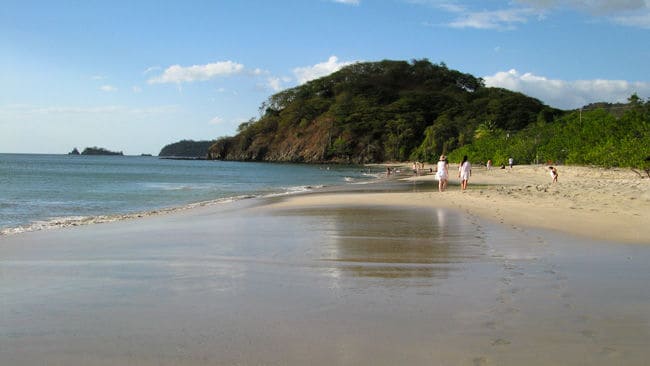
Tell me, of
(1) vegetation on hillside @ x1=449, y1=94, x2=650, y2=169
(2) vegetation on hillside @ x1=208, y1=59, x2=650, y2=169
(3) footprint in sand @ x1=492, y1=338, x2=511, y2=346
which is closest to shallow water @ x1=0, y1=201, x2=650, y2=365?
(3) footprint in sand @ x1=492, y1=338, x2=511, y2=346

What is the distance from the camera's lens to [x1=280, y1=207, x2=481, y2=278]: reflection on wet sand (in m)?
7.23

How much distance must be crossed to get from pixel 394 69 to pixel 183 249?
172773mm

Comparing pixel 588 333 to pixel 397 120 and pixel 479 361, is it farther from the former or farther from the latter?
pixel 397 120

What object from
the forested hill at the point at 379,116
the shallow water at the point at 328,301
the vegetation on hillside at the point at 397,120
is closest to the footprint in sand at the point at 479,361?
the shallow water at the point at 328,301

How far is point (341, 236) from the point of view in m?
10.5

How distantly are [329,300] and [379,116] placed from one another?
13823 cm

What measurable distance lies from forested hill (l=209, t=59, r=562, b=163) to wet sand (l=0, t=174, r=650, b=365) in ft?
325

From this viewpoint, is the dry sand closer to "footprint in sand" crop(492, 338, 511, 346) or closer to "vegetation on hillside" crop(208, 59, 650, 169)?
"footprint in sand" crop(492, 338, 511, 346)

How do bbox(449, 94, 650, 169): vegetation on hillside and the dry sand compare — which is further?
bbox(449, 94, 650, 169): vegetation on hillside

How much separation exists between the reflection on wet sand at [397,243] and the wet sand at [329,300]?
0.18 feet

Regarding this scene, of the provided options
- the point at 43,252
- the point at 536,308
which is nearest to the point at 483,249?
the point at 536,308

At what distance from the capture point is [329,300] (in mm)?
5523

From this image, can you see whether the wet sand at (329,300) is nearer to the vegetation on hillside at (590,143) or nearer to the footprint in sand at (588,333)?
the footprint in sand at (588,333)

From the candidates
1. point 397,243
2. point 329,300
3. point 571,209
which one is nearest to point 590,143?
point 571,209
